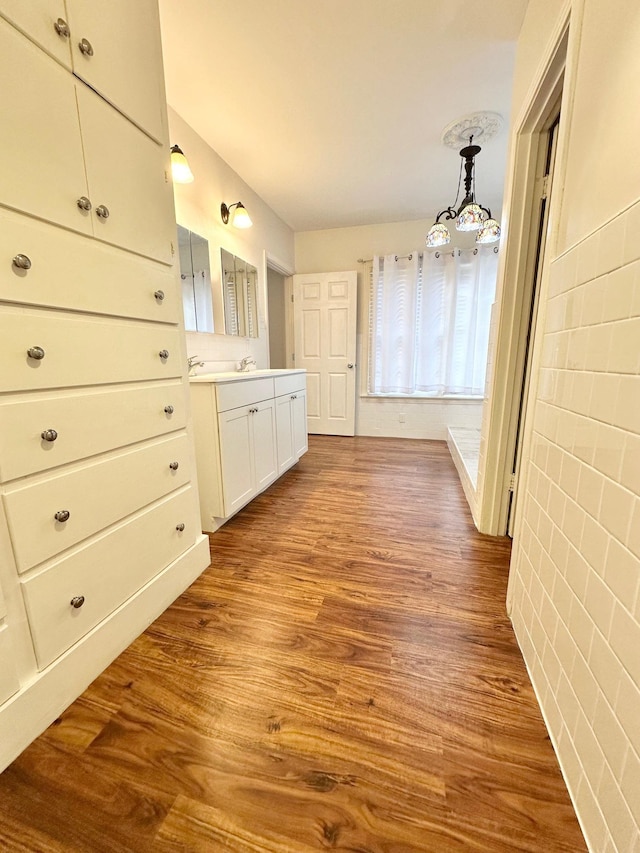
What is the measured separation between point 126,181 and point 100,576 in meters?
1.32

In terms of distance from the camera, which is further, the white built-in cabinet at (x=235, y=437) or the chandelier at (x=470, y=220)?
the chandelier at (x=470, y=220)

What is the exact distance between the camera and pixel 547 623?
0.98 metres

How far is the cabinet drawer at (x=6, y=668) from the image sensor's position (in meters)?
0.84

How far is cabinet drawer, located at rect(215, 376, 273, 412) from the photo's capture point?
1896 millimetres

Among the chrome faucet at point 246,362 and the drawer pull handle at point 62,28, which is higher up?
the drawer pull handle at point 62,28

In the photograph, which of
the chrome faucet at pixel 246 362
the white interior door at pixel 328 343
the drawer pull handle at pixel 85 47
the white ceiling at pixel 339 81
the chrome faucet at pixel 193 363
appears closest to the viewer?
the drawer pull handle at pixel 85 47

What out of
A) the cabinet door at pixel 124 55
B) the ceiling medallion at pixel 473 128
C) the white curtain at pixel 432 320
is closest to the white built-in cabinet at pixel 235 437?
the cabinet door at pixel 124 55

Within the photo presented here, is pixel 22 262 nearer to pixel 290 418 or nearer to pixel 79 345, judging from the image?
pixel 79 345

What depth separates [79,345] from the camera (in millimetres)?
1007

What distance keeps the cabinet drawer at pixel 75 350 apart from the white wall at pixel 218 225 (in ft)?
3.75

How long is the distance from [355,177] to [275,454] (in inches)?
98.8

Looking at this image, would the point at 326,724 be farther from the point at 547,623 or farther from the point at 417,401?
the point at 417,401

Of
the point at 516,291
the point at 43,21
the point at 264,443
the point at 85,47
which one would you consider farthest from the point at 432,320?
the point at 43,21

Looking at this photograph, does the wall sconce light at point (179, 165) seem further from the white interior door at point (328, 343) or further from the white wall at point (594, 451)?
the white interior door at point (328, 343)
